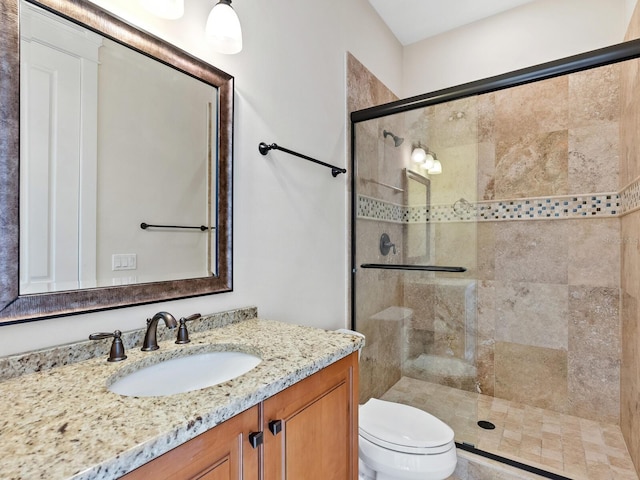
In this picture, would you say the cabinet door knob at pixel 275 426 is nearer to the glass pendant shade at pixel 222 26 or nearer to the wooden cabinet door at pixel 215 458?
the wooden cabinet door at pixel 215 458

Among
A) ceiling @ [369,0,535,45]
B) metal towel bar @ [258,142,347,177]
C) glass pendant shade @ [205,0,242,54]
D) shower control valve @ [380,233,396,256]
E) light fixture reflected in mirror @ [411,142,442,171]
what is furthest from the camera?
ceiling @ [369,0,535,45]

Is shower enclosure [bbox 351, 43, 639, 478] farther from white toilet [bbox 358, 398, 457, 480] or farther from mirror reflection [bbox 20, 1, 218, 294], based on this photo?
mirror reflection [bbox 20, 1, 218, 294]

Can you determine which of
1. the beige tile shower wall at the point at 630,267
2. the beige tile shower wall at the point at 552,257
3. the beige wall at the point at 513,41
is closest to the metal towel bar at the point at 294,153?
the beige tile shower wall at the point at 552,257

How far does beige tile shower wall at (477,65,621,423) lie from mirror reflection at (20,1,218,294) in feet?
6.89

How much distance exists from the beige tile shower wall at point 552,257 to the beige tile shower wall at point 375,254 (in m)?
0.73

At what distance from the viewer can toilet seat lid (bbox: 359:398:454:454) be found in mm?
1384

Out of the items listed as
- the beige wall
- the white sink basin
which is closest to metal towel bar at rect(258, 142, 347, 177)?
the white sink basin

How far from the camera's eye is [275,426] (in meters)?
0.77

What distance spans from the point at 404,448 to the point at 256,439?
2.97ft

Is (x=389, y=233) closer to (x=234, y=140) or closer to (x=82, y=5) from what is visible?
(x=234, y=140)

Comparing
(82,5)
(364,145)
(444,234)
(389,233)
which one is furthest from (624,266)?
(82,5)

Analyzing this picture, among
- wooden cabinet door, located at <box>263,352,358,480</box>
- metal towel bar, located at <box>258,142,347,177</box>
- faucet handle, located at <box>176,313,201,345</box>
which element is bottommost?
wooden cabinet door, located at <box>263,352,358,480</box>

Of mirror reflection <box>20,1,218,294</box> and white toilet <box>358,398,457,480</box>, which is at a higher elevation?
mirror reflection <box>20,1,218,294</box>

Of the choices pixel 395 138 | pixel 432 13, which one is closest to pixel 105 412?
pixel 395 138
